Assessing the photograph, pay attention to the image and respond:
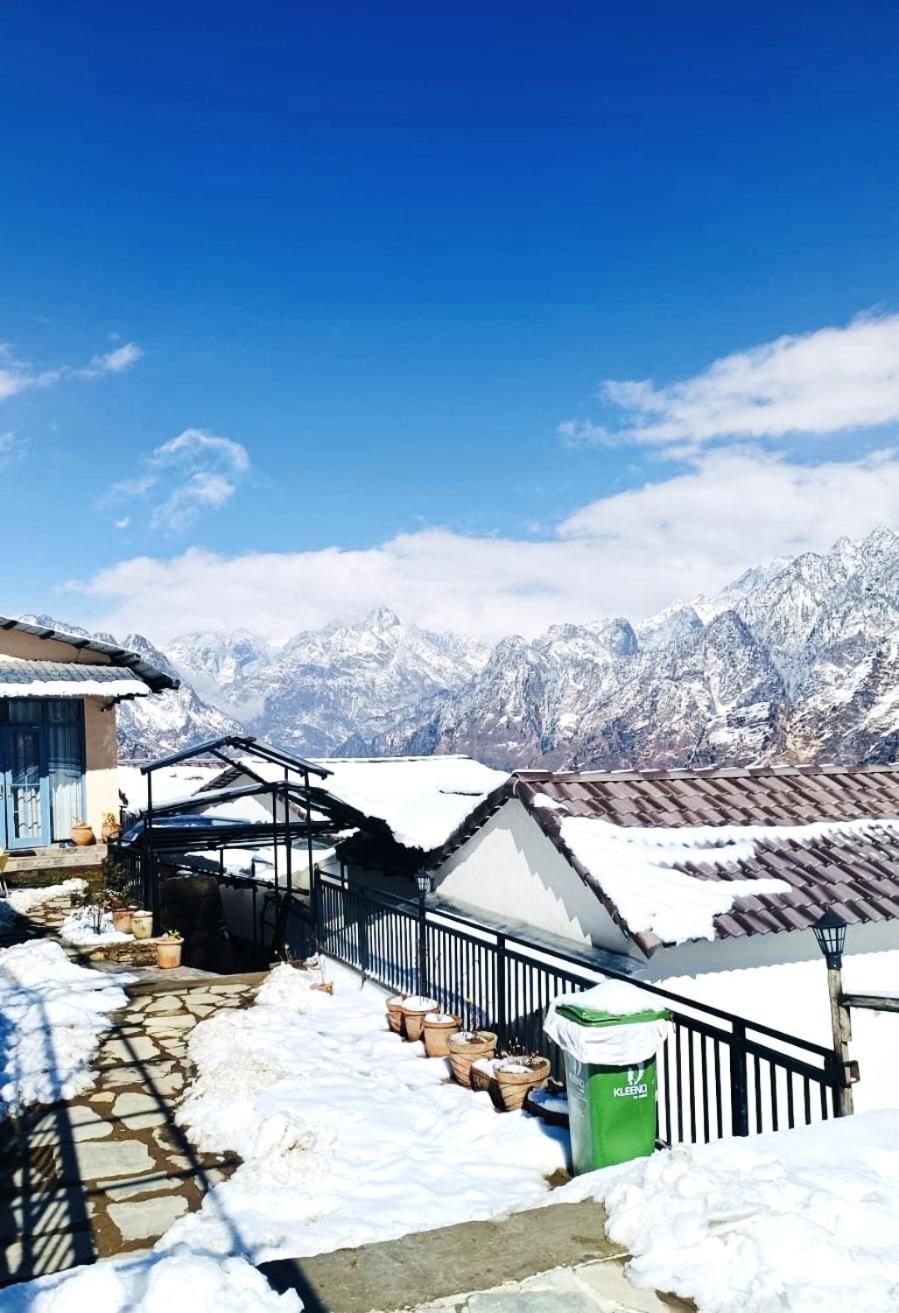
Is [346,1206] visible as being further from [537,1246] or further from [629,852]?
[629,852]

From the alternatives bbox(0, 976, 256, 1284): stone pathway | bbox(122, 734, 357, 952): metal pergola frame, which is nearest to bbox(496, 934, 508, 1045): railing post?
bbox(0, 976, 256, 1284): stone pathway

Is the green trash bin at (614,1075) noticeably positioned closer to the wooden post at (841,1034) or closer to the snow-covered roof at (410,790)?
the wooden post at (841,1034)

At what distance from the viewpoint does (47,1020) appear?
30.3 ft

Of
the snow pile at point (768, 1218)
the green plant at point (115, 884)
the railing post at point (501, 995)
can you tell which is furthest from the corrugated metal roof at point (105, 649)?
the snow pile at point (768, 1218)

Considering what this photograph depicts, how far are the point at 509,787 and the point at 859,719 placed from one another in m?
130

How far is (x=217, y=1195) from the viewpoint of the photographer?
5711 millimetres

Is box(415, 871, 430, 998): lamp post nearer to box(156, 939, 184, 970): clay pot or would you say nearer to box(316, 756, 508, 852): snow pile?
box(316, 756, 508, 852): snow pile

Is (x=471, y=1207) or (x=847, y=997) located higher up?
(x=847, y=997)

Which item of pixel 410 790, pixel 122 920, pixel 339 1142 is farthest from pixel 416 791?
pixel 339 1142

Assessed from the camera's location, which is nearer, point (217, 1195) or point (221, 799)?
point (217, 1195)

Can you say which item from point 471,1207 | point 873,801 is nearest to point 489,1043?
point 471,1207

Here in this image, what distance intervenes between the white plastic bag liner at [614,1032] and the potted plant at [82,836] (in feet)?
49.0

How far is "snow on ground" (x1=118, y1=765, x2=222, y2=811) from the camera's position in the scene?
3241cm

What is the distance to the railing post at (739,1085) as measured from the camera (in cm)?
575
